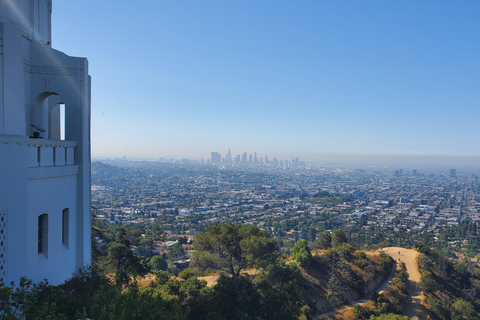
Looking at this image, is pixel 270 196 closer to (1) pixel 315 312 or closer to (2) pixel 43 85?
(1) pixel 315 312

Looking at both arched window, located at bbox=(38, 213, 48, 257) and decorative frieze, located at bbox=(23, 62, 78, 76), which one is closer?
arched window, located at bbox=(38, 213, 48, 257)

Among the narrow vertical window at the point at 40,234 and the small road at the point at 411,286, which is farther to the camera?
the small road at the point at 411,286

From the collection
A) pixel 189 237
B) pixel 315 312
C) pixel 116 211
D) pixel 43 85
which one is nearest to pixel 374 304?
pixel 315 312

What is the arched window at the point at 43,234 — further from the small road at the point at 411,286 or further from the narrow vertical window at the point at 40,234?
the small road at the point at 411,286

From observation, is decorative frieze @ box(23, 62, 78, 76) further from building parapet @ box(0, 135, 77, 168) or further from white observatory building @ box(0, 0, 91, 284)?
building parapet @ box(0, 135, 77, 168)

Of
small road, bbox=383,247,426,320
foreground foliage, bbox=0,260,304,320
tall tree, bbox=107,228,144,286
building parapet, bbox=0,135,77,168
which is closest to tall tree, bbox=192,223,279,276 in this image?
tall tree, bbox=107,228,144,286

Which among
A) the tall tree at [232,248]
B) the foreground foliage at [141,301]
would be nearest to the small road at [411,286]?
the tall tree at [232,248]

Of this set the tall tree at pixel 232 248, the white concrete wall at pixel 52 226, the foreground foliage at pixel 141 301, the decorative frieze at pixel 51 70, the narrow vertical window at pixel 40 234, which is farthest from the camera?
the tall tree at pixel 232 248

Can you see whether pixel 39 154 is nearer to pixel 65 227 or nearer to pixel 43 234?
pixel 43 234
